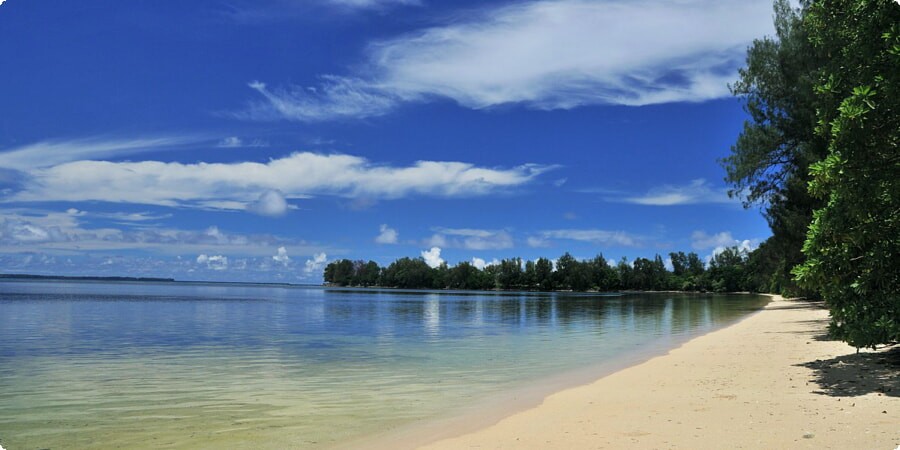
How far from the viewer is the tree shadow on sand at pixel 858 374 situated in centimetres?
1216

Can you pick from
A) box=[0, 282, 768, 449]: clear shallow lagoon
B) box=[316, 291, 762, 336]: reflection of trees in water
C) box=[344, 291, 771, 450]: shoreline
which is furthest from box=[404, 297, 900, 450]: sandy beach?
box=[316, 291, 762, 336]: reflection of trees in water

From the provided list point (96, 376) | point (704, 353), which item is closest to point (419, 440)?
point (96, 376)

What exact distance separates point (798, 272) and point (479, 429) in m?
8.10

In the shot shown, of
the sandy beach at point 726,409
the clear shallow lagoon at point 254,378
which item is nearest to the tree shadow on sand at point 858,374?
the sandy beach at point 726,409

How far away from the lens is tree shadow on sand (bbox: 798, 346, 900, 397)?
479 inches

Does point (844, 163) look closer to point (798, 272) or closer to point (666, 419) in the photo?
point (798, 272)

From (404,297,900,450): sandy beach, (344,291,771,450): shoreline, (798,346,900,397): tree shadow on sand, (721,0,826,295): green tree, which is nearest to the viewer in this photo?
(404,297,900,450): sandy beach

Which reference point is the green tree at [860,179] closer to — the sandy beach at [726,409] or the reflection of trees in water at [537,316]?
the sandy beach at [726,409]

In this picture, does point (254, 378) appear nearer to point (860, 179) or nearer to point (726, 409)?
point (726, 409)

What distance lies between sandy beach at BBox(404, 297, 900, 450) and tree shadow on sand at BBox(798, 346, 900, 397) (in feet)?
0.07

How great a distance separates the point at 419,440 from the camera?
10.9 metres

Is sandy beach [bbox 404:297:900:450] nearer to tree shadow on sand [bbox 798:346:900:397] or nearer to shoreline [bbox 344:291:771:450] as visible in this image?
tree shadow on sand [bbox 798:346:900:397]

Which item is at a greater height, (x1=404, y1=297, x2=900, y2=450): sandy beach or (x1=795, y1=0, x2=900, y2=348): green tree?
(x1=795, y1=0, x2=900, y2=348): green tree

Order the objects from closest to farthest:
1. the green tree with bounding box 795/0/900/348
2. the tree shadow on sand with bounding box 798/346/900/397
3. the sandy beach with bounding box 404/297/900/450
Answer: the sandy beach with bounding box 404/297/900/450 < the green tree with bounding box 795/0/900/348 < the tree shadow on sand with bounding box 798/346/900/397
